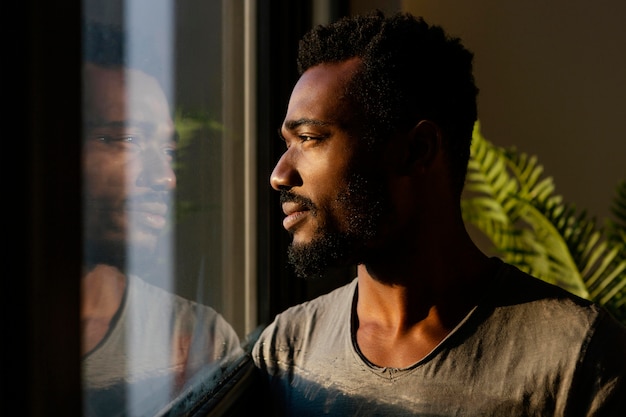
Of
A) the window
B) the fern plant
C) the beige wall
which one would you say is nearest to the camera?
the window

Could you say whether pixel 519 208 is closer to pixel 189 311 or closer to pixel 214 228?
pixel 214 228

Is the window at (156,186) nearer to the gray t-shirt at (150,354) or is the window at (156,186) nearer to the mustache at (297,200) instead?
the gray t-shirt at (150,354)

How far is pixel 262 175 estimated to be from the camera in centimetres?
171

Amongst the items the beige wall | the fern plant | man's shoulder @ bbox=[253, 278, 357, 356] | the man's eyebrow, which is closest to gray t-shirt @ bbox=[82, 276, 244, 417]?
man's shoulder @ bbox=[253, 278, 357, 356]

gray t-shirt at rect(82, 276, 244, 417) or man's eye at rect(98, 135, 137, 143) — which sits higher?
man's eye at rect(98, 135, 137, 143)

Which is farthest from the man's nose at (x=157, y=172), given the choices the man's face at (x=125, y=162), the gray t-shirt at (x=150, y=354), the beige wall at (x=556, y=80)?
the beige wall at (x=556, y=80)

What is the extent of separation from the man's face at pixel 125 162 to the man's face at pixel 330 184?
0.21 m

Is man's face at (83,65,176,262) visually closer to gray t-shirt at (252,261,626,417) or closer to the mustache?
the mustache

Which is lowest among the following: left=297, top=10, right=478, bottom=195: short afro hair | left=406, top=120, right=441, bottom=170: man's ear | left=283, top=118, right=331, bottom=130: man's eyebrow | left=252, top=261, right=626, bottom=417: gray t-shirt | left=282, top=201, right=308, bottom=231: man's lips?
left=252, top=261, right=626, bottom=417: gray t-shirt

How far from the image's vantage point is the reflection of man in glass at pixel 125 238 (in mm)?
830

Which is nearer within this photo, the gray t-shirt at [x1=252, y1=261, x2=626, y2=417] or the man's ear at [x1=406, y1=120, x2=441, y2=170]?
the gray t-shirt at [x1=252, y1=261, x2=626, y2=417]

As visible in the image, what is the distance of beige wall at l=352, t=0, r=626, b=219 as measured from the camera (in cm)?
257

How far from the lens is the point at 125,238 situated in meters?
0.94

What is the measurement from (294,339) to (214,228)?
0.28m
